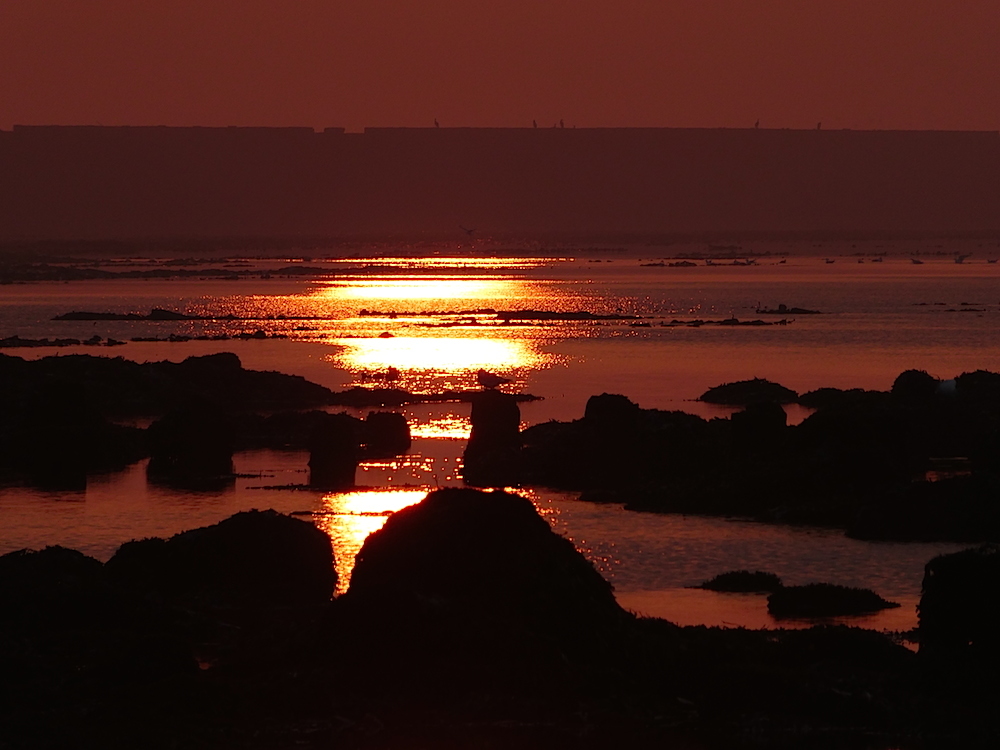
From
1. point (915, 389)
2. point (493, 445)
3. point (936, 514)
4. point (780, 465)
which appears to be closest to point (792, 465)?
point (780, 465)

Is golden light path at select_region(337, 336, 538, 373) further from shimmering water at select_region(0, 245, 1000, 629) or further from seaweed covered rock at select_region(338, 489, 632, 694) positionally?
seaweed covered rock at select_region(338, 489, 632, 694)

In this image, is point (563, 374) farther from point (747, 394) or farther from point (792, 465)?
point (792, 465)

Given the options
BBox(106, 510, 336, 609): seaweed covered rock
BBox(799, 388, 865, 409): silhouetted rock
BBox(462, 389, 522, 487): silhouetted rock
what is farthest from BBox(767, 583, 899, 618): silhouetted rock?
BBox(799, 388, 865, 409): silhouetted rock

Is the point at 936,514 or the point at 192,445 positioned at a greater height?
the point at 192,445

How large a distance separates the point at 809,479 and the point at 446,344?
79549 mm

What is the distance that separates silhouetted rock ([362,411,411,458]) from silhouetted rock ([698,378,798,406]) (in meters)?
22.4

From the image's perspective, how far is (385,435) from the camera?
63969mm

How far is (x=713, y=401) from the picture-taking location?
82875 millimetres

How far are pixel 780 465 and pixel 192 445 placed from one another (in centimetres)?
2084

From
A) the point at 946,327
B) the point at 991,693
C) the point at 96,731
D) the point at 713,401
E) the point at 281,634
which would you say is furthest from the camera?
the point at 946,327

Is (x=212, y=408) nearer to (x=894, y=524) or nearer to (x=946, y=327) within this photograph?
(x=894, y=524)

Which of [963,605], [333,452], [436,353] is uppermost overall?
[436,353]

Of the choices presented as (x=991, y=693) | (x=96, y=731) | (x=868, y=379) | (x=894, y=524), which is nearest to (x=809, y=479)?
(x=894, y=524)

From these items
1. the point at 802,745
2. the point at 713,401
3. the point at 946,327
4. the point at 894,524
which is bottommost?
the point at 802,745
